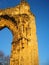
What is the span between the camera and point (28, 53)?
29.2 feet

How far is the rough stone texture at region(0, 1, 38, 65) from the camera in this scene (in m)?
8.91

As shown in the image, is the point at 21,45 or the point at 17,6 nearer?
the point at 21,45

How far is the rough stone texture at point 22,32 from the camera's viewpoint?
8914 mm

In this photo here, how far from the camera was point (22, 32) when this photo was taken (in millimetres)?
9516

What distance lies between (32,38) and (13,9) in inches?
90.0

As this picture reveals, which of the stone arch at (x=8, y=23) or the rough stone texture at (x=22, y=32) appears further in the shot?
the stone arch at (x=8, y=23)

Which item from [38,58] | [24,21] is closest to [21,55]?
[38,58]

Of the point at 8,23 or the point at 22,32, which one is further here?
the point at 8,23

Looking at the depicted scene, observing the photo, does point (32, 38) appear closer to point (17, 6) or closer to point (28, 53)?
point (28, 53)

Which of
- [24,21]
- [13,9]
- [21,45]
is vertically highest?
[13,9]

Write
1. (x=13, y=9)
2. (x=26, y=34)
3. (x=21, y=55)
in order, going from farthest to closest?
(x=13, y=9)
(x=26, y=34)
(x=21, y=55)

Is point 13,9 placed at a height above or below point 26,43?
above

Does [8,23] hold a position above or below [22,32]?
above

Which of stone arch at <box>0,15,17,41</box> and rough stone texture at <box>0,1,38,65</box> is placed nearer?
rough stone texture at <box>0,1,38,65</box>
